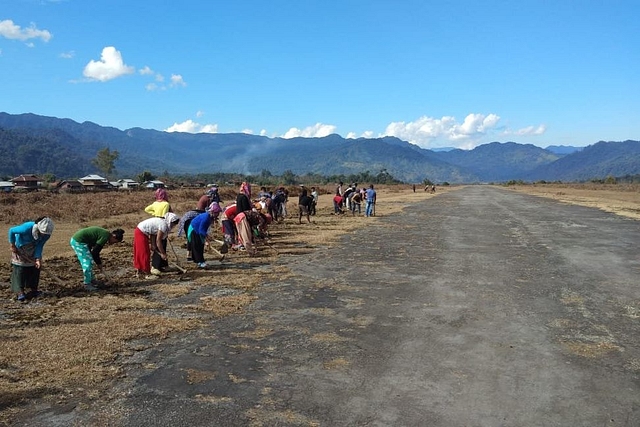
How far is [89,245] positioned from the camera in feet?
29.1

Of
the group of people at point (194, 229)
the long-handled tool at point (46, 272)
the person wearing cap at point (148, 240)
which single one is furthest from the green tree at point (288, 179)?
the person wearing cap at point (148, 240)

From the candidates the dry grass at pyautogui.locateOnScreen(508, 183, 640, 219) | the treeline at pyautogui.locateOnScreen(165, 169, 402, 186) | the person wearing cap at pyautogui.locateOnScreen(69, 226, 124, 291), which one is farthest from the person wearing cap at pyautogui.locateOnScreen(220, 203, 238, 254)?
the treeline at pyautogui.locateOnScreen(165, 169, 402, 186)

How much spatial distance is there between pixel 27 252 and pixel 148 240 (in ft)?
7.15

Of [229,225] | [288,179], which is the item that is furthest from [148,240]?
[288,179]

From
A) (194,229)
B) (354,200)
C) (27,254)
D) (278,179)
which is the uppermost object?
(194,229)

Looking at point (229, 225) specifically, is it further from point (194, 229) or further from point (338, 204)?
point (338, 204)

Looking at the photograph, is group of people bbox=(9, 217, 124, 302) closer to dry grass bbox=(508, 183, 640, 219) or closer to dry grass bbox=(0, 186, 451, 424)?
dry grass bbox=(0, 186, 451, 424)

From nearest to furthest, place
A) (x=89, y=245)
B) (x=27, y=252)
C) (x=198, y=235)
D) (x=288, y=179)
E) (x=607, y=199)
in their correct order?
(x=27, y=252) → (x=89, y=245) → (x=198, y=235) → (x=607, y=199) → (x=288, y=179)

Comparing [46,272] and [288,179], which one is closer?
[46,272]

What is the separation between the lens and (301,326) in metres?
6.60

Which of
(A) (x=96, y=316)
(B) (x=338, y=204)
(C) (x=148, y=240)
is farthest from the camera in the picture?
(B) (x=338, y=204)

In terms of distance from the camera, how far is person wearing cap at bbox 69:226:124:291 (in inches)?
346

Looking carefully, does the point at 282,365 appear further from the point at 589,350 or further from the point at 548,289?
the point at 548,289

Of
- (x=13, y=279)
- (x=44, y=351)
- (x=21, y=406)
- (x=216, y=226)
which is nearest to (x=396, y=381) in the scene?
(x=21, y=406)
